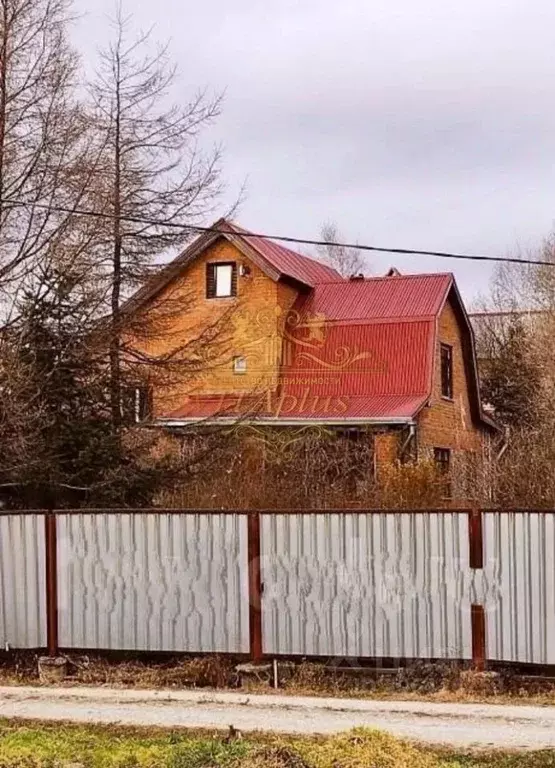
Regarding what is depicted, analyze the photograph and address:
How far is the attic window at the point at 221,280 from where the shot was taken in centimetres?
2314

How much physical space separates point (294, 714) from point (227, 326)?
10.7 meters

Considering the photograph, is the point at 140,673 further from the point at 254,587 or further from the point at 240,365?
the point at 240,365

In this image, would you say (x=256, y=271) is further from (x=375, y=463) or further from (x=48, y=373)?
(x=48, y=373)

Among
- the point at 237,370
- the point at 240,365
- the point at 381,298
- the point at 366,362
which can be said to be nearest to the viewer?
the point at 237,370

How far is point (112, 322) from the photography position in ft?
51.6

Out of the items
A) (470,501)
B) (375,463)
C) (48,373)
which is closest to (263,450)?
(375,463)

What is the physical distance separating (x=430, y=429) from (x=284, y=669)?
48.4 ft

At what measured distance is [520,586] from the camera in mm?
8383

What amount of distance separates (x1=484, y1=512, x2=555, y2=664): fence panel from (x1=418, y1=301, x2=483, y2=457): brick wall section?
41.5ft

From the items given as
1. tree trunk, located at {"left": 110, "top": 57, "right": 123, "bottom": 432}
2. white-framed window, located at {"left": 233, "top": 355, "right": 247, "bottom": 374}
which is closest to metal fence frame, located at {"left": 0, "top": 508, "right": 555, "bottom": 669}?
tree trunk, located at {"left": 110, "top": 57, "right": 123, "bottom": 432}

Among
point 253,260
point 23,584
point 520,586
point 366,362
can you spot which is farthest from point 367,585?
point 253,260

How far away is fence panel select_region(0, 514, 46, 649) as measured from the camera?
9.52m

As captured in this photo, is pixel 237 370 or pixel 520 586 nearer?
pixel 520 586

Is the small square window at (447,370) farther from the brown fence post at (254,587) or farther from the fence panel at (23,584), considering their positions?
the fence panel at (23,584)
